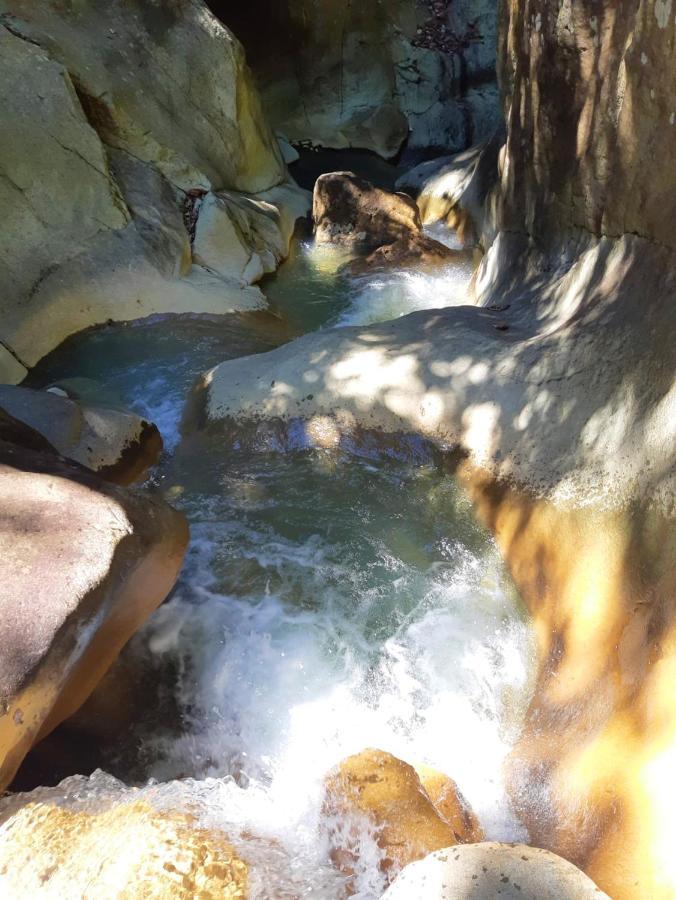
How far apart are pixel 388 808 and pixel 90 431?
10.1 feet

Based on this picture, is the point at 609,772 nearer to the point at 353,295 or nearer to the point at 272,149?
the point at 353,295

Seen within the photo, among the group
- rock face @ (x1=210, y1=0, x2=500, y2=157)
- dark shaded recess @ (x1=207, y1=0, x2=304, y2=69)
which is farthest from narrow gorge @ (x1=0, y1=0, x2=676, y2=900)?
dark shaded recess @ (x1=207, y1=0, x2=304, y2=69)

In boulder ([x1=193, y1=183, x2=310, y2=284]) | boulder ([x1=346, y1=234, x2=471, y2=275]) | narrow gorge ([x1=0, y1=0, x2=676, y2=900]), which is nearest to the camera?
narrow gorge ([x1=0, y1=0, x2=676, y2=900])

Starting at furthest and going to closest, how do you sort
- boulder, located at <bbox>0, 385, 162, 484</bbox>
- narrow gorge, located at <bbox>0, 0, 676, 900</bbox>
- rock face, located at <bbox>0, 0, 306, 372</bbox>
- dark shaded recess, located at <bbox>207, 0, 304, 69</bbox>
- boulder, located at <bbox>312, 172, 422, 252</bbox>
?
1. dark shaded recess, located at <bbox>207, 0, 304, 69</bbox>
2. boulder, located at <bbox>312, 172, 422, 252</bbox>
3. rock face, located at <bbox>0, 0, 306, 372</bbox>
4. boulder, located at <bbox>0, 385, 162, 484</bbox>
5. narrow gorge, located at <bbox>0, 0, 676, 900</bbox>

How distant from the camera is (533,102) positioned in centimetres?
515

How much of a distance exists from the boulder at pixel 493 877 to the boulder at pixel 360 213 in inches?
314

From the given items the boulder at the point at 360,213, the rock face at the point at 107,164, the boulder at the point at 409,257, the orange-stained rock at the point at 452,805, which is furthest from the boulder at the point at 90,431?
the boulder at the point at 360,213

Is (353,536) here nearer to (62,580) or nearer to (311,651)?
(311,651)

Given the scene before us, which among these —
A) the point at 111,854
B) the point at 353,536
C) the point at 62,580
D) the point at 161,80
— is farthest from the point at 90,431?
the point at 161,80

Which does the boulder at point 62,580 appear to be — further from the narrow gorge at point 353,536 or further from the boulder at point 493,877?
the boulder at point 493,877

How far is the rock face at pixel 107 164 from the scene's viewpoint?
6559mm

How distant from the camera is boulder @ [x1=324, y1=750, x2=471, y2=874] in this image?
89.4 inches

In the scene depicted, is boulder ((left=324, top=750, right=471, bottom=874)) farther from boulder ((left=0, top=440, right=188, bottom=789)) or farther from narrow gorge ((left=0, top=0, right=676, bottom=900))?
boulder ((left=0, top=440, right=188, bottom=789))

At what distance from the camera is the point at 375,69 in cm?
1365
